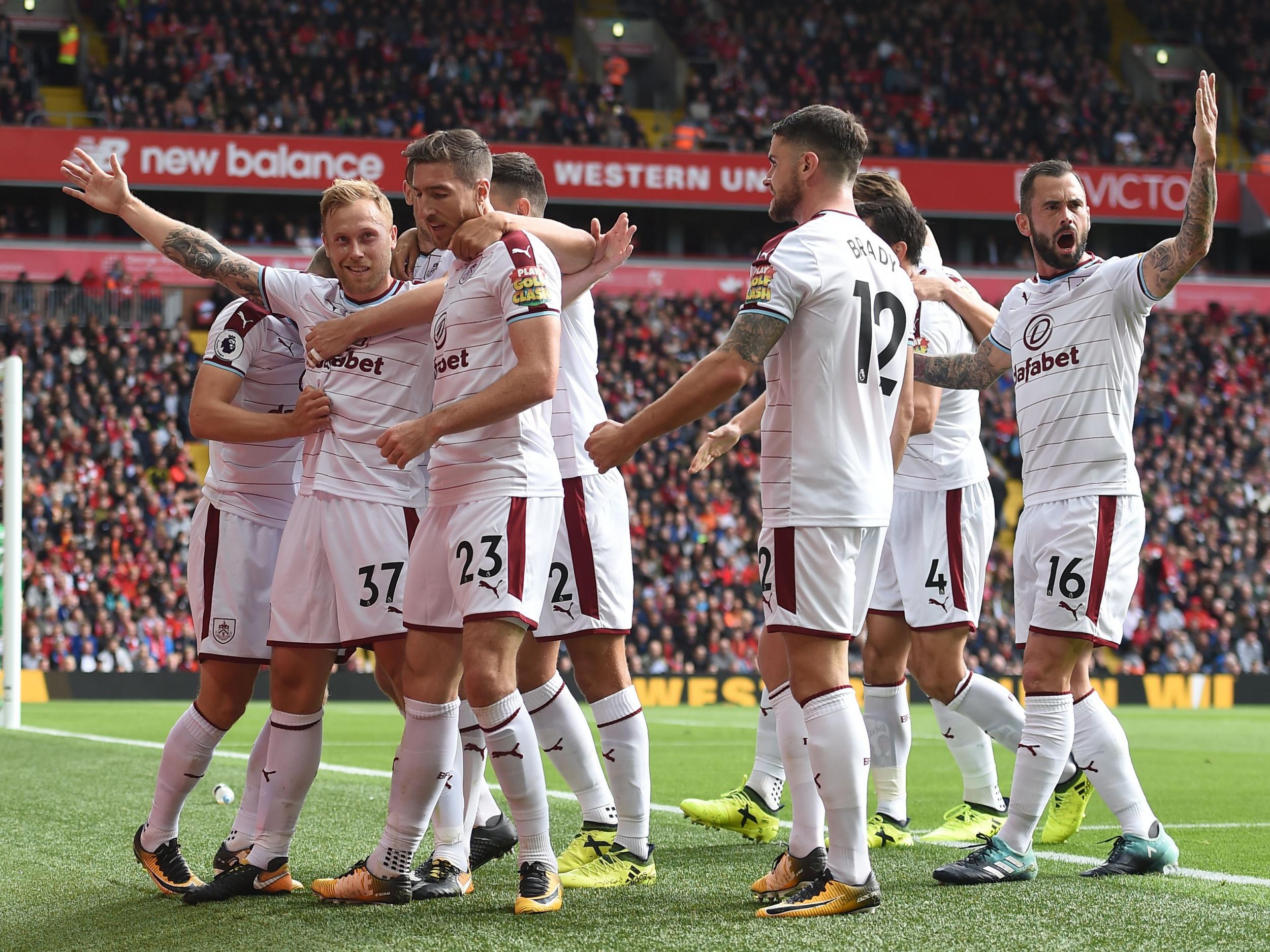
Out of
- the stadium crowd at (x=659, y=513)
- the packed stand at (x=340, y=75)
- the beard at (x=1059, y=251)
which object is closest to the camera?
the beard at (x=1059, y=251)

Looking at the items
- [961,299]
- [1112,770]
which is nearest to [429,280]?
[961,299]

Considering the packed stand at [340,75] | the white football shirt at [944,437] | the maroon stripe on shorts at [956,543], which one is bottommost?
the maroon stripe on shorts at [956,543]

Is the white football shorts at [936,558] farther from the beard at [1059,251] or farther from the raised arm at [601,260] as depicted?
the raised arm at [601,260]

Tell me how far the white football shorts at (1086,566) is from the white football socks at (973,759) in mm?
1147

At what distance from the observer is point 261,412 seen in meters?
5.14

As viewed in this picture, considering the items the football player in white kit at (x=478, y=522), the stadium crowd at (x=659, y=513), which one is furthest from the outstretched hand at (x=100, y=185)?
the stadium crowd at (x=659, y=513)

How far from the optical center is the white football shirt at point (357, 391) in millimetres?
4773

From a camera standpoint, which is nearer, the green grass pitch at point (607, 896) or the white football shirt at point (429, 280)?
the green grass pitch at point (607, 896)

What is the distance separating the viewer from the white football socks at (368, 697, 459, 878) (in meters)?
4.47

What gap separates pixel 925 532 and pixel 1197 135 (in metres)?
2.08

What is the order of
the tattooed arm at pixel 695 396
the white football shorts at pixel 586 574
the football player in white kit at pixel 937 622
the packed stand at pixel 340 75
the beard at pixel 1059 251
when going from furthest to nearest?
the packed stand at pixel 340 75
the football player in white kit at pixel 937 622
the beard at pixel 1059 251
the white football shorts at pixel 586 574
the tattooed arm at pixel 695 396

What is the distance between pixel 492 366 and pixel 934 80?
107 ft

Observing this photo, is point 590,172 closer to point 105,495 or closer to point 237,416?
point 105,495

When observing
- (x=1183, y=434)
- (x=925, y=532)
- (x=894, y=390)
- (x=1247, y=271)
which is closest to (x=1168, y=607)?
(x=1183, y=434)
